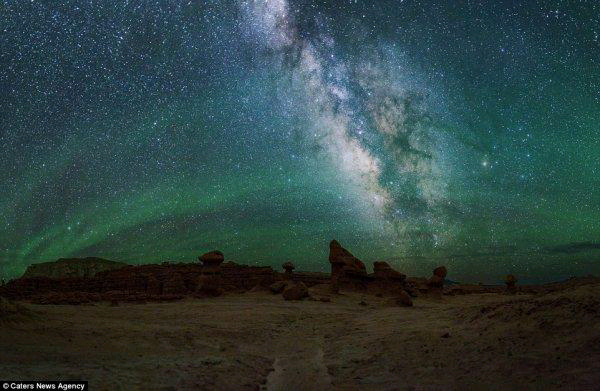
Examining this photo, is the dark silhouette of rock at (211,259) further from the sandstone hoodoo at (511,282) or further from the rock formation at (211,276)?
the sandstone hoodoo at (511,282)

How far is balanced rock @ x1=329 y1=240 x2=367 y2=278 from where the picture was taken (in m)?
38.0

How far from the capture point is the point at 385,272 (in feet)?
126

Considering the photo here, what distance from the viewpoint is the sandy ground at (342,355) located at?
262 inches

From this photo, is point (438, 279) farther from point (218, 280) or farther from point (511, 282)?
point (218, 280)

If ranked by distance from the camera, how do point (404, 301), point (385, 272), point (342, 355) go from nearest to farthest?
point (342, 355), point (404, 301), point (385, 272)

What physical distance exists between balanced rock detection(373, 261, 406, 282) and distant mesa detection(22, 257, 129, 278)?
161ft

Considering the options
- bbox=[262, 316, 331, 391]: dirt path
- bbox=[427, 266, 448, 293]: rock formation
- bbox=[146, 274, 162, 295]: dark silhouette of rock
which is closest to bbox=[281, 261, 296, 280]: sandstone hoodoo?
bbox=[146, 274, 162, 295]: dark silhouette of rock

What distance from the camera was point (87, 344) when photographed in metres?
8.62

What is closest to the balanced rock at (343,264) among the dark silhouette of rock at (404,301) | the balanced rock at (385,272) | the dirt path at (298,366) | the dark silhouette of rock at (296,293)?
the balanced rock at (385,272)

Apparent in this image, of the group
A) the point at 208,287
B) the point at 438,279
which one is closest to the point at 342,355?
the point at 208,287

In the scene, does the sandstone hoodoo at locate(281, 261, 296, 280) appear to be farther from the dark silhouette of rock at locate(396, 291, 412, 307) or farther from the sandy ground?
the sandy ground

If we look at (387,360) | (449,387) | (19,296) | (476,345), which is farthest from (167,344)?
(19,296)

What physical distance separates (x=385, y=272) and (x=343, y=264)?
4.45 meters

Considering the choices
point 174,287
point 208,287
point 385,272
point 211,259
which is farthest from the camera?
point 385,272
